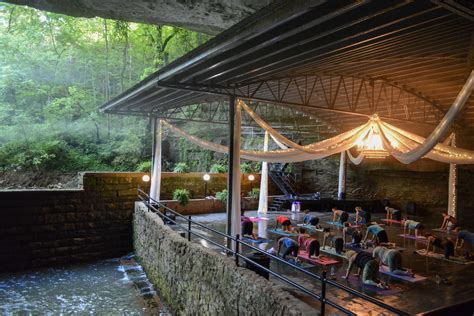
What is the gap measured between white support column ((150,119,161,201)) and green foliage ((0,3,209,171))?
4.53 metres

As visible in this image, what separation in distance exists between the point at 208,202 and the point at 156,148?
3.05 metres

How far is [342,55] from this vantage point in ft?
20.2

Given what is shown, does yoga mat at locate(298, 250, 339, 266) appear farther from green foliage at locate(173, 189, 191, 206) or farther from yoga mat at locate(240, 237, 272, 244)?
green foliage at locate(173, 189, 191, 206)

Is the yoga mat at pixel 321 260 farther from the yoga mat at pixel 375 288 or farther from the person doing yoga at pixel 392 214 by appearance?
the person doing yoga at pixel 392 214

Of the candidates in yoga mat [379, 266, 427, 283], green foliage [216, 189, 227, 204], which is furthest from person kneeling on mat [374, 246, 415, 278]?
green foliage [216, 189, 227, 204]

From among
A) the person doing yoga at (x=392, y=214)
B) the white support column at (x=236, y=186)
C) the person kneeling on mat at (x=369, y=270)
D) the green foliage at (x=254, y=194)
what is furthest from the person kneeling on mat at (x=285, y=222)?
the green foliage at (x=254, y=194)

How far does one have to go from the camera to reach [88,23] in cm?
1986

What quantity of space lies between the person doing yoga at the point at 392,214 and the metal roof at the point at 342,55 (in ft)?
11.0

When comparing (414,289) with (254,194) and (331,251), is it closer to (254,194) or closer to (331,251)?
(331,251)

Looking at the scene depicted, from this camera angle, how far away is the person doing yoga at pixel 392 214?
11570 mm

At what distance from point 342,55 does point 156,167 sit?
7.19m

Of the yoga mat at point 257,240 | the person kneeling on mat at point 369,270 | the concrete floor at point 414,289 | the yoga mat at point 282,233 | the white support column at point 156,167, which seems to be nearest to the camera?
the concrete floor at point 414,289

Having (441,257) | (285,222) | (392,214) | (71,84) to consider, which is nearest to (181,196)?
(285,222)

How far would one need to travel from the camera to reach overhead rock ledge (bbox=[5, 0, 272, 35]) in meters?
9.88
